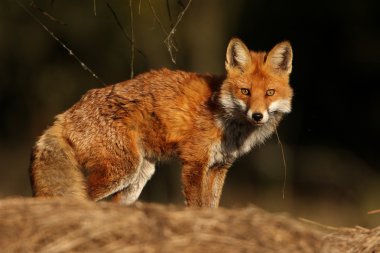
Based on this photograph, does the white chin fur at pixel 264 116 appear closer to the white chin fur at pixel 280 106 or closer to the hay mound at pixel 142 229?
the white chin fur at pixel 280 106

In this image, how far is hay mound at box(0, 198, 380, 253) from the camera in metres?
4.13

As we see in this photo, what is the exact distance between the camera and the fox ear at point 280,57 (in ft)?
27.3

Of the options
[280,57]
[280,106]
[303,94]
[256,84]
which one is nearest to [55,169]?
[256,84]

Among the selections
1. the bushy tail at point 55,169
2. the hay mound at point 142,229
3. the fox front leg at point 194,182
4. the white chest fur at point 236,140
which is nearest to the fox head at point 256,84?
the white chest fur at point 236,140

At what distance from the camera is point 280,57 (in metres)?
8.39

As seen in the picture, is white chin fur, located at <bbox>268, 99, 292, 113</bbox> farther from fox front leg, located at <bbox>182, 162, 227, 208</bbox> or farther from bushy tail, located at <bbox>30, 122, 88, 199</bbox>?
bushy tail, located at <bbox>30, 122, 88, 199</bbox>

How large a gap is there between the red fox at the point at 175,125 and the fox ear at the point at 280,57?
12 millimetres

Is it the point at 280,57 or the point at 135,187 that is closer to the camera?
the point at 280,57

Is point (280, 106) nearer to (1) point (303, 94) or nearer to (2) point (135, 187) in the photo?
(2) point (135, 187)

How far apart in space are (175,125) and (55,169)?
4.98 feet

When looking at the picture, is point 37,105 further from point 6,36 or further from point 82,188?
point 82,188

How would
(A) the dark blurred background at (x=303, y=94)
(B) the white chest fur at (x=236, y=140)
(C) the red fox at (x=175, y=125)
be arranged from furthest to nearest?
(A) the dark blurred background at (x=303, y=94), (B) the white chest fur at (x=236, y=140), (C) the red fox at (x=175, y=125)

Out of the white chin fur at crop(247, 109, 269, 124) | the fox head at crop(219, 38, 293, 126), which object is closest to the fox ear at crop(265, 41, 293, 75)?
the fox head at crop(219, 38, 293, 126)

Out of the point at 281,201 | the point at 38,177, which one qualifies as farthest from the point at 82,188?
the point at 281,201
